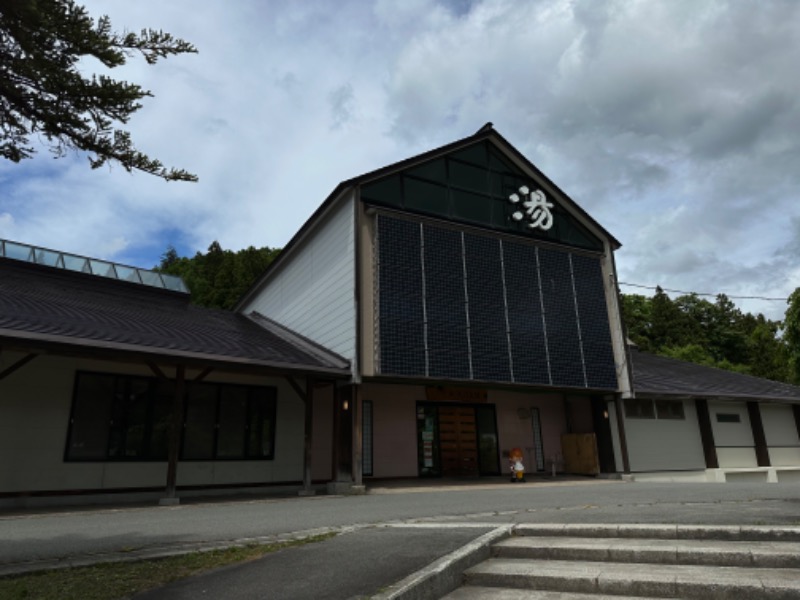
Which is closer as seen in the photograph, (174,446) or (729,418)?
(174,446)

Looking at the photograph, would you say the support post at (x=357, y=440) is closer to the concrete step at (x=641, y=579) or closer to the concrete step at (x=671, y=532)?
the concrete step at (x=671, y=532)

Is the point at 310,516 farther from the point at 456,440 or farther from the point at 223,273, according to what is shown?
the point at 223,273

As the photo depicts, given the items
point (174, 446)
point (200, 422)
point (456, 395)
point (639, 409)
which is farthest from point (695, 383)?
point (174, 446)

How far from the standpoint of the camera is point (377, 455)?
596 inches

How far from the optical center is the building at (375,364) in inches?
429

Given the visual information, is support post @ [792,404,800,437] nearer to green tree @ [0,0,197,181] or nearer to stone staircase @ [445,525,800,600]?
stone staircase @ [445,525,800,600]

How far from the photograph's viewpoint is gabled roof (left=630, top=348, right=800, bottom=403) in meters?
17.5

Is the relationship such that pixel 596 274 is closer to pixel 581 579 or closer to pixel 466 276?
pixel 466 276

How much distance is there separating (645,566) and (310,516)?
194 inches

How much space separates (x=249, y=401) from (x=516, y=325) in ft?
23.6

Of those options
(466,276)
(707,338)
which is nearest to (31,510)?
(466,276)

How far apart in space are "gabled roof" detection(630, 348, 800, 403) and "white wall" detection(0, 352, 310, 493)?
1352cm

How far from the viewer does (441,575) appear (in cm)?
411

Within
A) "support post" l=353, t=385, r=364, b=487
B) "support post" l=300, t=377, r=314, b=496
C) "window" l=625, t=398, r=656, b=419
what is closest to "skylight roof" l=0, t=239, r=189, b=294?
"support post" l=300, t=377, r=314, b=496
